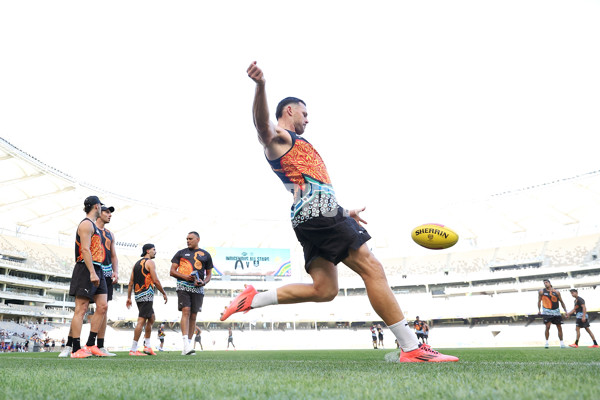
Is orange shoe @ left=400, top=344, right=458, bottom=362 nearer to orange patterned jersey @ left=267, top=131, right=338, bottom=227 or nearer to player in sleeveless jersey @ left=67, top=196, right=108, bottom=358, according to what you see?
orange patterned jersey @ left=267, top=131, right=338, bottom=227

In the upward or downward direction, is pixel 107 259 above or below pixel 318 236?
above

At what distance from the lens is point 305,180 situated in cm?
296

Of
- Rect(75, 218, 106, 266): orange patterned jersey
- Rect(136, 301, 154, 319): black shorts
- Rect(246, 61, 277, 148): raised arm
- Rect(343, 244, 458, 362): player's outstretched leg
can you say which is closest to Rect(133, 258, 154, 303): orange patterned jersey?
Rect(136, 301, 154, 319): black shorts

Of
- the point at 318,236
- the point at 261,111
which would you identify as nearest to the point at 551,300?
the point at 318,236

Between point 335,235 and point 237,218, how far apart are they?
40.1m

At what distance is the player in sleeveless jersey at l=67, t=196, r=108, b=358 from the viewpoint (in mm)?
4527

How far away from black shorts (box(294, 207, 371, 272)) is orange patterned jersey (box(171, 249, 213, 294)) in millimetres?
3687

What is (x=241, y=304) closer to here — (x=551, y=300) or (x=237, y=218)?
(x=551, y=300)

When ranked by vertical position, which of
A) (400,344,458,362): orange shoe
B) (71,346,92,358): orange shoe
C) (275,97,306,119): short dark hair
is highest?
(275,97,306,119): short dark hair

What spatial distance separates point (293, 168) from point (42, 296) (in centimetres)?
4222

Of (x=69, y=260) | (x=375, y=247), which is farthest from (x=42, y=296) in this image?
(x=375, y=247)

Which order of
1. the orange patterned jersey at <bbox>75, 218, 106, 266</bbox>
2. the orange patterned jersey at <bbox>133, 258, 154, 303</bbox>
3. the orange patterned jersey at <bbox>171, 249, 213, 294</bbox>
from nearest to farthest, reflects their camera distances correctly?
the orange patterned jersey at <bbox>75, 218, 106, 266</bbox>, the orange patterned jersey at <bbox>171, 249, 213, 294</bbox>, the orange patterned jersey at <bbox>133, 258, 154, 303</bbox>

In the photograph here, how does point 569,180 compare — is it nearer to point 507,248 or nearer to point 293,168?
point 507,248

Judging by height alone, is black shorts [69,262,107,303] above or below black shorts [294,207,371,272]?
below
